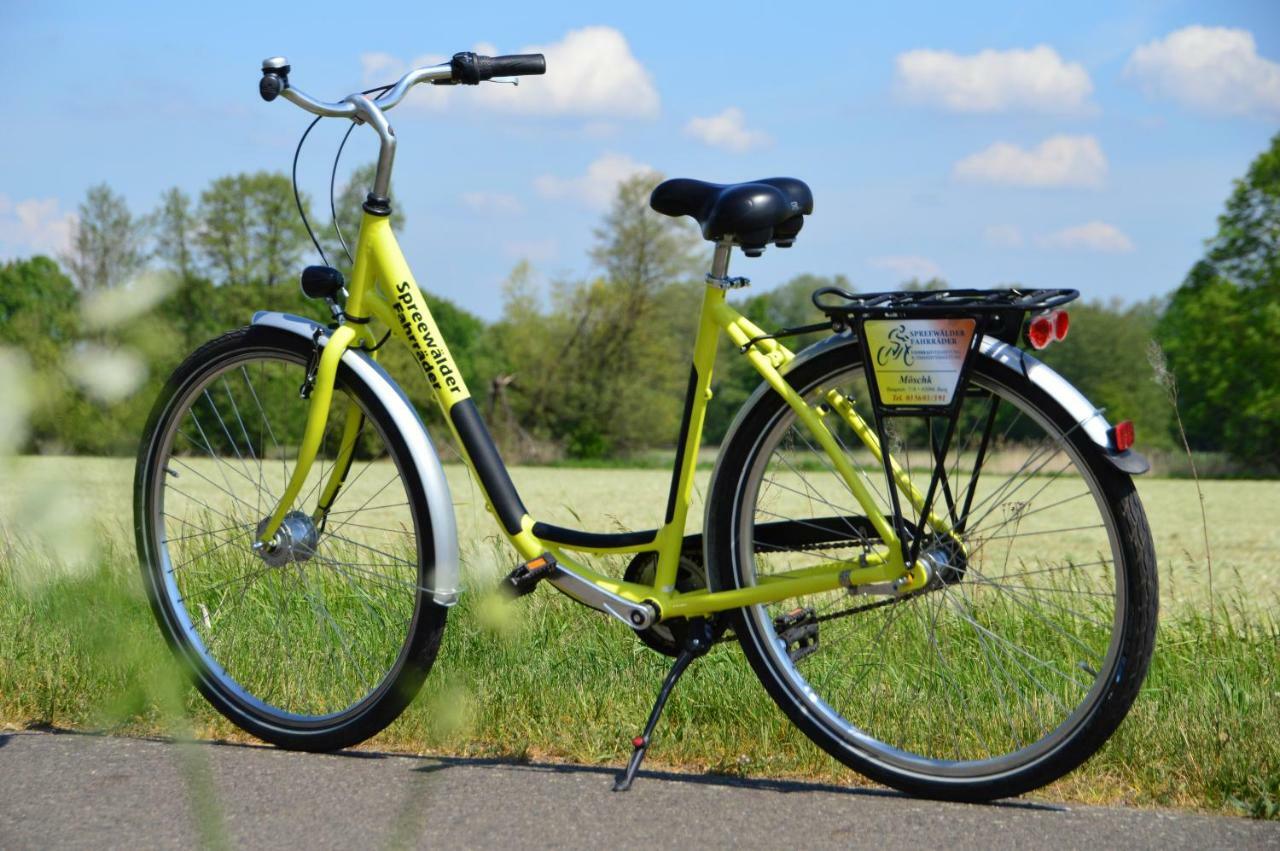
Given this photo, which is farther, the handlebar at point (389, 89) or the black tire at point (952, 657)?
the handlebar at point (389, 89)

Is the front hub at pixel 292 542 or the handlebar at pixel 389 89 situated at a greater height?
the handlebar at pixel 389 89

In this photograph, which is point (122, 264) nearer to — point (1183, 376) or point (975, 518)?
point (975, 518)

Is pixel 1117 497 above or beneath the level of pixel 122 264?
beneath

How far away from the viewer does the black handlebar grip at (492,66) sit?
10.3ft

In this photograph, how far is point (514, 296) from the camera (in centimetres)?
4750

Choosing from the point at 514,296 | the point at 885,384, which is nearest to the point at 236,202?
the point at 514,296

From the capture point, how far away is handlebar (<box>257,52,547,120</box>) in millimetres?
3150

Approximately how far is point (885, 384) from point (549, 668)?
1266 millimetres

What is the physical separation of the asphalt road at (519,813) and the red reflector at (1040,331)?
3.00 feet

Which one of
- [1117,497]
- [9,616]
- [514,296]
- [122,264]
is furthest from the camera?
[514,296]

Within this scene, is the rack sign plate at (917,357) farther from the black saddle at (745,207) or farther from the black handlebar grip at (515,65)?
the black handlebar grip at (515,65)

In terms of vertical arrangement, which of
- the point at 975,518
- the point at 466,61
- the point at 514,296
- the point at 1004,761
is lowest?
the point at 1004,761

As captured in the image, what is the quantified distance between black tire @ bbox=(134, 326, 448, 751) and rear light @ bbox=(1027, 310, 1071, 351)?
1.38 metres

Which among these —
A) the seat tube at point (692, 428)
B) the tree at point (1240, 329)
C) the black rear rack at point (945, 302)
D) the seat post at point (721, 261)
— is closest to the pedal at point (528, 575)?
the seat tube at point (692, 428)
